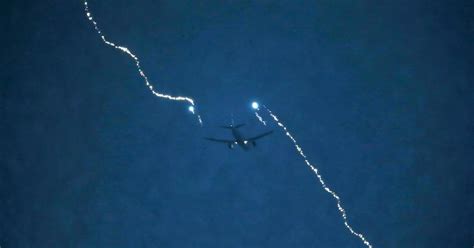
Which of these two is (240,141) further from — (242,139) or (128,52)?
(128,52)

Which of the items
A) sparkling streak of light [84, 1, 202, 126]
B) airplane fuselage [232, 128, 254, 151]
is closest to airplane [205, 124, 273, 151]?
airplane fuselage [232, 128, 254, 151]

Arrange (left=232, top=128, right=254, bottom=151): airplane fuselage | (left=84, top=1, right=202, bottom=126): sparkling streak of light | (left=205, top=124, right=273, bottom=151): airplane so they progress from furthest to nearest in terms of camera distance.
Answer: (left=84, top=1, right=202, bottom=126): sparkling streak of light → (left=205, top=124, right=273, bottom=151): airplane → (left=232, top=128, right=254, bottom=151): airplane fuselage

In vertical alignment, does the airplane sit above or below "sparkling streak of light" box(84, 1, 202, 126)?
below

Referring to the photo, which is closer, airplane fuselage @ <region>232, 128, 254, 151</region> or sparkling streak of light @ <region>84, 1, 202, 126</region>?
airplane fuselage @ <region>232, 128, 254, 151</region>

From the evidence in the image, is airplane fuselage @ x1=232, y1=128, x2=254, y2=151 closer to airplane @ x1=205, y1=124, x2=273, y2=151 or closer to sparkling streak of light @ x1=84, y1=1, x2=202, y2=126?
airplane @ x1=205, y1=124, x2=273, y2=151

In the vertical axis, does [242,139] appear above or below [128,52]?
below

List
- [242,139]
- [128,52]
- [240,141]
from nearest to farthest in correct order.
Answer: [240,141] → [242,139] → [128,52]

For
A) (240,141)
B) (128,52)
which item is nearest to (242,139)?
(240,141)

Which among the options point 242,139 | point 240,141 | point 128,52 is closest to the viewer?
point 240,141

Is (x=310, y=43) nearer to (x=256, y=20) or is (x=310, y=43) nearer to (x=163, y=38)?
(x=256, y=20)

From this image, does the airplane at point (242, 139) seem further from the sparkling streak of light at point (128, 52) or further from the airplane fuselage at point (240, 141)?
the sparkling streak of light at point (128, 52)

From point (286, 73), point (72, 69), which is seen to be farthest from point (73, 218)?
point (286, 73)
